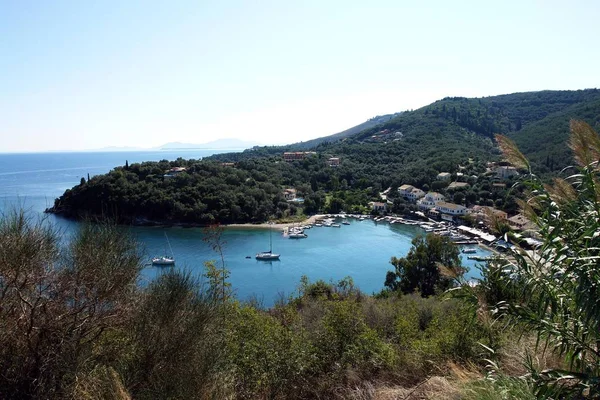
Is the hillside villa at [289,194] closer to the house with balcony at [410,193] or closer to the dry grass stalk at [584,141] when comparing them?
the house with balcony at [410,193]

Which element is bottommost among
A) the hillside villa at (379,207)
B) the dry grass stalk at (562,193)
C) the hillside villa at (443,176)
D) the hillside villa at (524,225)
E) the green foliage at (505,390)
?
the hillside villa at (379,207)

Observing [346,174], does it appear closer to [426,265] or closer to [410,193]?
[410,193]

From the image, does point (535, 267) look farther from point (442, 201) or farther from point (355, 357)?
point (442, 201)

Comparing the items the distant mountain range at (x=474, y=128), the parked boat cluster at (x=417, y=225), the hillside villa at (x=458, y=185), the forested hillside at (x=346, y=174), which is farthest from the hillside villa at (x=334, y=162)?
the hillside villa at (x=458, y=185)

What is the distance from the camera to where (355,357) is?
4336mm

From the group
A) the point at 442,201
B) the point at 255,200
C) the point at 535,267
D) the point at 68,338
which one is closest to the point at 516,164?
the point at 535,267

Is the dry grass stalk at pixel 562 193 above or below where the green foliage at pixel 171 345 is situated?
above

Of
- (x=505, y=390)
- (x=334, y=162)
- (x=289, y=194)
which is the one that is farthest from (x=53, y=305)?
(x=334, y=162)

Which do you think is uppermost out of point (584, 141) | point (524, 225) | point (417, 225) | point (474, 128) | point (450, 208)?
point (474, 128)

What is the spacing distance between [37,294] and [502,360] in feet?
12.4

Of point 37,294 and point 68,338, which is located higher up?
point 37,294

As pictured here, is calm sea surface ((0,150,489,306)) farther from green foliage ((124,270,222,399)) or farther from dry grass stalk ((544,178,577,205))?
dry grass stalk ((544,178,577,205))

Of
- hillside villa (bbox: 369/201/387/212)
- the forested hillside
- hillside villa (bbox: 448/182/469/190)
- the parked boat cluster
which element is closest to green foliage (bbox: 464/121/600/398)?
the forested hillside

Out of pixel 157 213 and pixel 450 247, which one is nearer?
pixel 450 247
